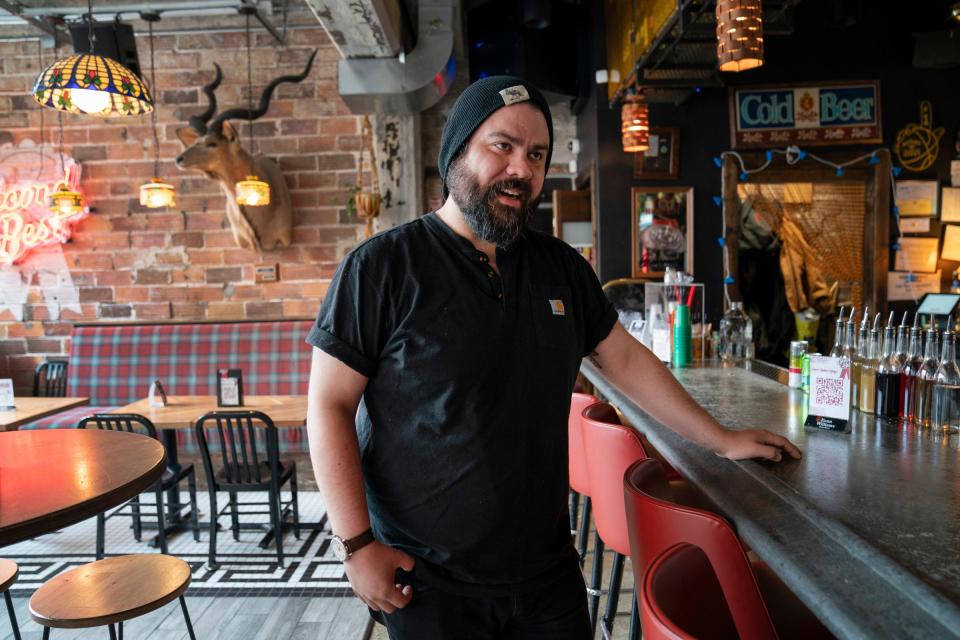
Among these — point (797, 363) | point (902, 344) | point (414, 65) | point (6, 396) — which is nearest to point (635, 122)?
point (414, 65)

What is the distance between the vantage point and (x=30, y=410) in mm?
Result: 4578

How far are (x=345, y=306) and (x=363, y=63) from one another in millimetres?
4107

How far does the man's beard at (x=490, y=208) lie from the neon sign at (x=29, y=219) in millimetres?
5905

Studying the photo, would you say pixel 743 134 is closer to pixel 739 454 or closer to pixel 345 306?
pixel 739 454

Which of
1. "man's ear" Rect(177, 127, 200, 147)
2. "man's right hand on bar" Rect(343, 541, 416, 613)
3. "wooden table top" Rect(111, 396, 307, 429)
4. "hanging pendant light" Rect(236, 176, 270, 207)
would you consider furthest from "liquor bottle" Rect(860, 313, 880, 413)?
"man's ear" Rect(177, 127, 200, 147)

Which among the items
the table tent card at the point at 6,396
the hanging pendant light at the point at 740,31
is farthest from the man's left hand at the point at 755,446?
the table tent card at the point at 6,396

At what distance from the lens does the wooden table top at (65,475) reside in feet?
5.67

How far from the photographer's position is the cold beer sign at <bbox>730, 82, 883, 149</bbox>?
16.2 ft

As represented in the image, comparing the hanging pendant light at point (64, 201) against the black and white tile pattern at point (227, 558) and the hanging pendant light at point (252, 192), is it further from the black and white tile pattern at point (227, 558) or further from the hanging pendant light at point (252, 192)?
the black and white tile pattern at point (227, 558)

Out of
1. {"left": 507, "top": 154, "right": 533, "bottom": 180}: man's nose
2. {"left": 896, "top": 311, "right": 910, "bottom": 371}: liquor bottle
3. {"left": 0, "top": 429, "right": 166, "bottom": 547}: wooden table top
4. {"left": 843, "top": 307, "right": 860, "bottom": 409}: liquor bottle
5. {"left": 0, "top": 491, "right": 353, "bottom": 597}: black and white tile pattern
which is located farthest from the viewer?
{"left": 0, "top": 491, "right": 353, "bottom": 597}: black and white tile pattern

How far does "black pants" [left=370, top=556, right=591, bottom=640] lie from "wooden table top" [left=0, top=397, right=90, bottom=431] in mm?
3811

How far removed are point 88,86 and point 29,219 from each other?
11.7ft

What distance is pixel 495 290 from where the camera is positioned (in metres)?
1.42

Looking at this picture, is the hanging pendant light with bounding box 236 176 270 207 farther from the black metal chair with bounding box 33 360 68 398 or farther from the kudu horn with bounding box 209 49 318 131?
the black metal chair with bounding box 33 360 68 398
